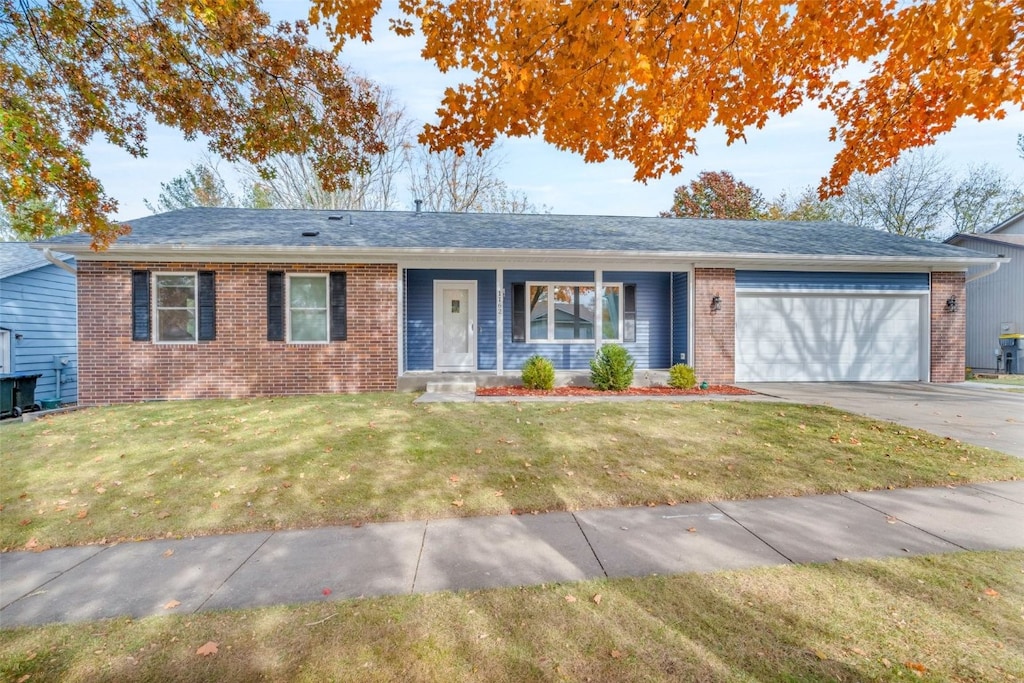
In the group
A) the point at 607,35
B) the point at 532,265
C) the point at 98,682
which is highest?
the point at 607,35

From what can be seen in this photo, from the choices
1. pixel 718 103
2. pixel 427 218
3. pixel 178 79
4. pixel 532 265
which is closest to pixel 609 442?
pixel 718 103

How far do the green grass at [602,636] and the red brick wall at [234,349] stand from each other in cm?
746

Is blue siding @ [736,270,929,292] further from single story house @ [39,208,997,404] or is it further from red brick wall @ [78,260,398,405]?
red brick wall @ [78,260,398,405]

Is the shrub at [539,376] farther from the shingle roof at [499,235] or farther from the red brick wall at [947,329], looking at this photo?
the red brick wall at [947,329]

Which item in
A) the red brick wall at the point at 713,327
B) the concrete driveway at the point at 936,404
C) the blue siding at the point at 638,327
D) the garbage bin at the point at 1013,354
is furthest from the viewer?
the garbage bin at the point at 1013,354

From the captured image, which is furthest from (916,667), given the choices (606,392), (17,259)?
(17,259)

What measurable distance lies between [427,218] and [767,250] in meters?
8.61

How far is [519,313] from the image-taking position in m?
11.4

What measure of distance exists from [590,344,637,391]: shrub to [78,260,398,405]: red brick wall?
4.42 m

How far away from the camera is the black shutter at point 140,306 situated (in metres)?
9.29

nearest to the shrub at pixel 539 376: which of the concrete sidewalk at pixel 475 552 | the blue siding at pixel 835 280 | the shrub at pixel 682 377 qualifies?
the shrub at pixel 682 377

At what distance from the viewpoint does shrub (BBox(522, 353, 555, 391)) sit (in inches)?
380

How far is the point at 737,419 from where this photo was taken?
22.1 feet

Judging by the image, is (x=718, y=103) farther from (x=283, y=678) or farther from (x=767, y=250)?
(x=283, y=678)
